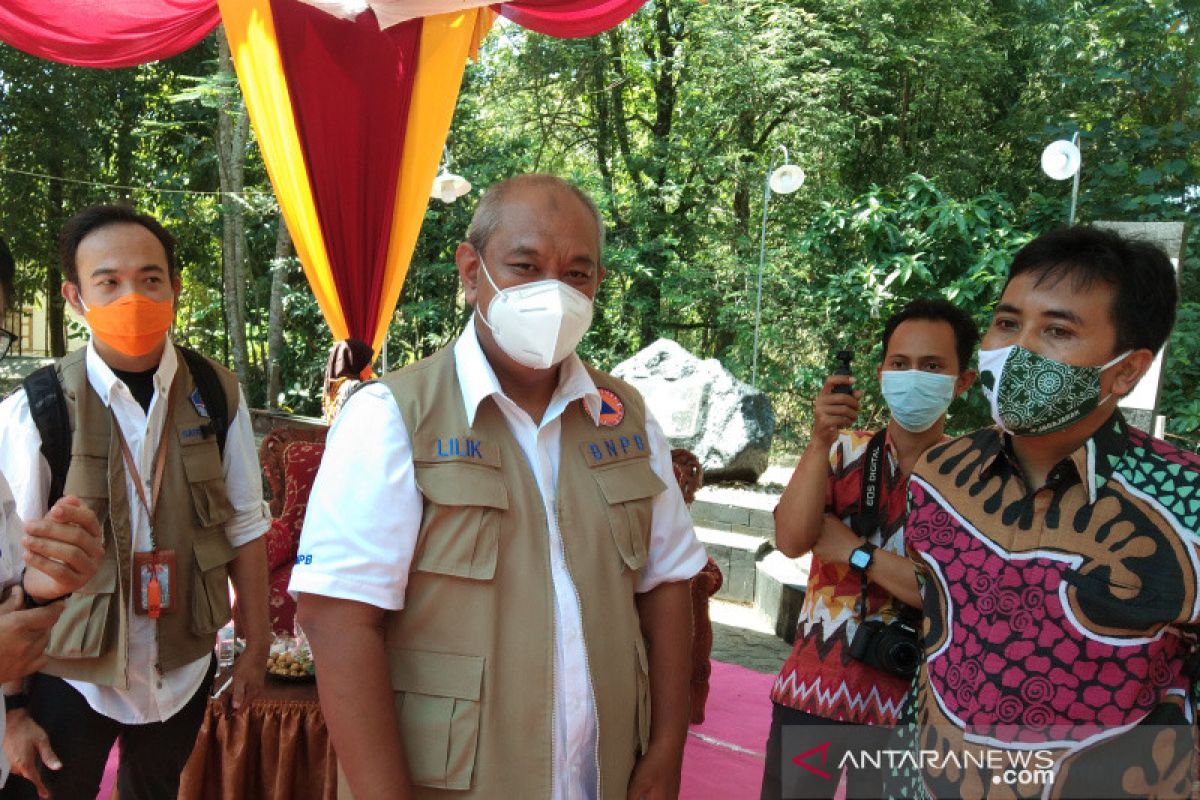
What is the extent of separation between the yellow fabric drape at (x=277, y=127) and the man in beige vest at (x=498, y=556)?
319 cm

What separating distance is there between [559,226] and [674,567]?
25.3 inches

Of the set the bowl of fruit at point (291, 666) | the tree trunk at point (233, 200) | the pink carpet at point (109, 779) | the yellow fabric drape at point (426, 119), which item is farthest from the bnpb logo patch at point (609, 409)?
the tree trunk at point (233, 200)

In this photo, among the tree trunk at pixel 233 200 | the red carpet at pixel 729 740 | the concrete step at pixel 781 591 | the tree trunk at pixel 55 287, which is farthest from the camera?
the tree trunk at pixel 55 287

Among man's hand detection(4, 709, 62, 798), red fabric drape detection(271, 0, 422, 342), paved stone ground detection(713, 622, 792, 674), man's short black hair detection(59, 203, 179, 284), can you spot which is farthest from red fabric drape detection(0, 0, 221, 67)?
paved stone ground detection(713, 622, 792, 674)

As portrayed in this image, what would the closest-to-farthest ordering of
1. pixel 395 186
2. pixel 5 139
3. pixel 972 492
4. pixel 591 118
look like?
pixel 972 492 → pixel 395 186 → pixel 5 139 → pixel 591 118

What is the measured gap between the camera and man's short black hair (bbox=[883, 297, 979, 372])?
2.08 meters

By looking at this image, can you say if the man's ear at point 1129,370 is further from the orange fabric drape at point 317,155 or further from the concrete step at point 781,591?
the orange fabric drape at point 317,155

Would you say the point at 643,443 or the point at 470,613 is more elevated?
the point at 643,443

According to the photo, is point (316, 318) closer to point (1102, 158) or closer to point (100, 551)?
point (1102, 158)

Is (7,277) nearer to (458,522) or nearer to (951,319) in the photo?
(458,522)

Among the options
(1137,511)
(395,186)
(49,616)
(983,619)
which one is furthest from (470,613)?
(395,186)

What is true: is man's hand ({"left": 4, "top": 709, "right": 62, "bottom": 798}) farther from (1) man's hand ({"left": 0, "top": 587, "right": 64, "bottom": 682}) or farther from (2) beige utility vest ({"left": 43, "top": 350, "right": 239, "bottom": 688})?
(1) man's hand ({"left": 0, "top": 587, "right": 64, "bottom": 682})

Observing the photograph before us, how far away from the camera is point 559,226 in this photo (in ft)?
4.89

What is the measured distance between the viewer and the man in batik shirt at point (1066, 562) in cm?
124
